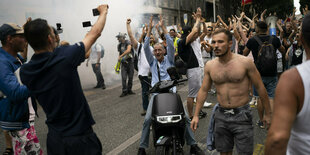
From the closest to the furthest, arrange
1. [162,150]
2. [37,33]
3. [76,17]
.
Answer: [37,33] → [162,150] → [76,17]

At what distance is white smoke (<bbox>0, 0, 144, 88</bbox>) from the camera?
8.59 m

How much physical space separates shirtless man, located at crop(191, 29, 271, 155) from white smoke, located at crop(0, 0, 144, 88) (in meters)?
7.90

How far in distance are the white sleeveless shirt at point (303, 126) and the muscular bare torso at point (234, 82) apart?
1.28m

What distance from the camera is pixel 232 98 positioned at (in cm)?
266

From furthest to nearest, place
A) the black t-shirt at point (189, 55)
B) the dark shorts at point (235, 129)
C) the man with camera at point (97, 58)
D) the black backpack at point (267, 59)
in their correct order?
1. the man with camera at point (97, 58)
2. the black t-shirt at point (189, 55)
3. the black backpack at point (267, 59)
4. the dark shorts at point (235, 129)

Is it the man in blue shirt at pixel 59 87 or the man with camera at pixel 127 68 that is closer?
the man in blue shirt at pixel 59 87

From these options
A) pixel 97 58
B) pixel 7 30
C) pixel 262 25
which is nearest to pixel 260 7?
pixel 97 58

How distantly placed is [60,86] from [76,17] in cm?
966

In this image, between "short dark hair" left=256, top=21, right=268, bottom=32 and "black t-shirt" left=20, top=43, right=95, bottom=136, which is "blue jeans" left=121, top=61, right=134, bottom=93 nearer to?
"short dark hair" left=256, top=21, right=268, bottom=32

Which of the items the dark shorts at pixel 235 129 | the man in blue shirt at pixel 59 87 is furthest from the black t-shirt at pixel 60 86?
the dark shorts at pixel 235 129

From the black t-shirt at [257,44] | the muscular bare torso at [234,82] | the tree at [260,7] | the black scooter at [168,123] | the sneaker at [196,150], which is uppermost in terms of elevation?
the tree at [260,7]

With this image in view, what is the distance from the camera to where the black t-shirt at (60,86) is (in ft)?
5.79

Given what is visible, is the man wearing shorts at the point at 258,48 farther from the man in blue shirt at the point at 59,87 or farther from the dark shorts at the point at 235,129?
the man in blue shirt at the point at 59,87

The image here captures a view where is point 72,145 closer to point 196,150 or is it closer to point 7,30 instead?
point 7,30
